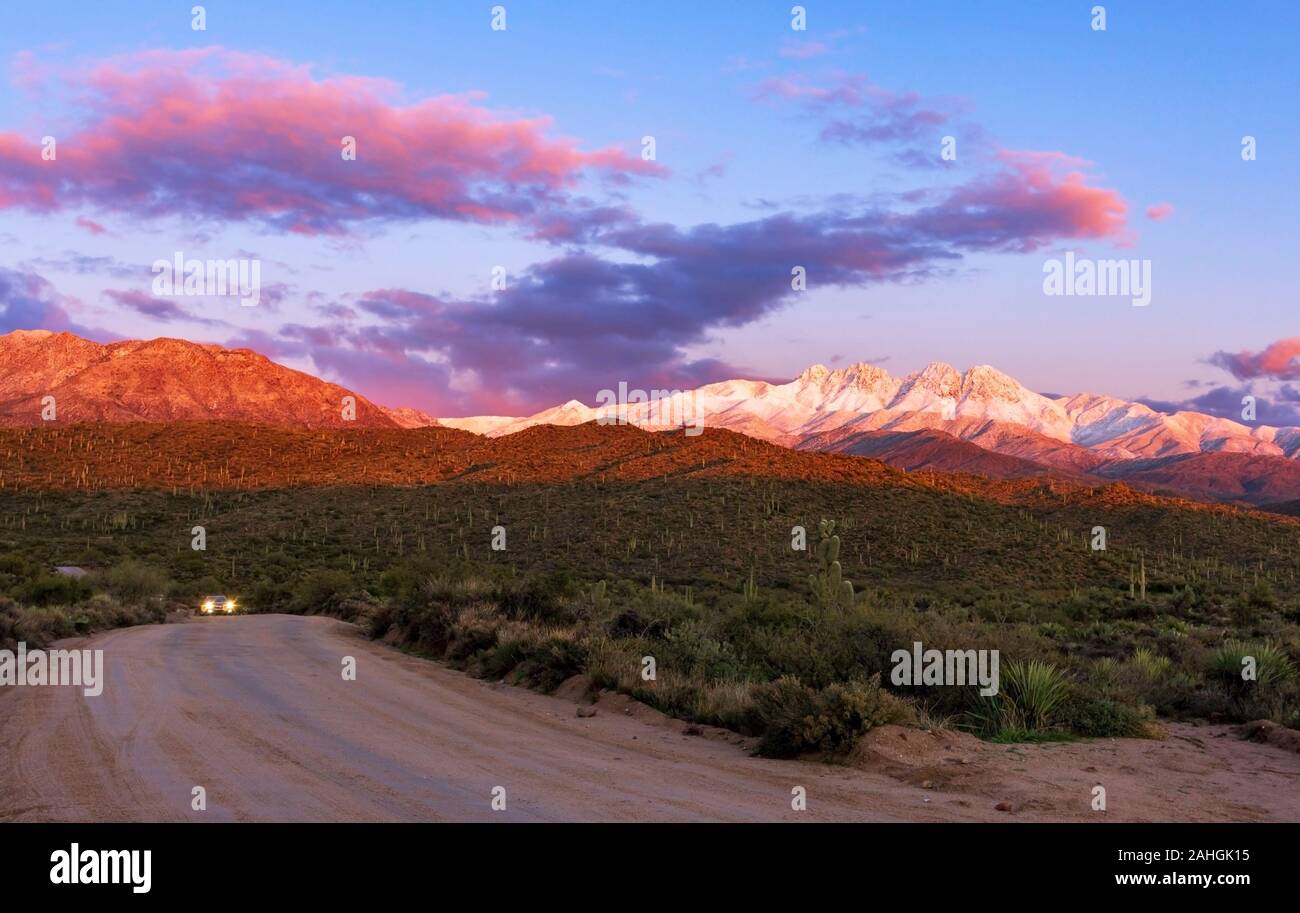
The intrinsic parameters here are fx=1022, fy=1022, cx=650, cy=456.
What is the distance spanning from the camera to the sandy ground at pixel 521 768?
8094 millimetres

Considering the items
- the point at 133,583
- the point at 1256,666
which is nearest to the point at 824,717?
the point at 1256,666

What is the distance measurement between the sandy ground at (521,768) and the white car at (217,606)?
2744 cm

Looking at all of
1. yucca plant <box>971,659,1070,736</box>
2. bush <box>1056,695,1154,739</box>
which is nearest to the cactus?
yucca plant <box>971,659,1070,736</box>

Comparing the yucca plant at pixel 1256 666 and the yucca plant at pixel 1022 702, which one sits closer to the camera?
the yucca plant at pixel 1022 702

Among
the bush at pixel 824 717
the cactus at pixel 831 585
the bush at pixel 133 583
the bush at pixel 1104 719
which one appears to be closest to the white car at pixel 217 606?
the bush at pixel 133 583

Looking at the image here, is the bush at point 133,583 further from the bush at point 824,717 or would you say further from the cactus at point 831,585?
the bush at point 824,717

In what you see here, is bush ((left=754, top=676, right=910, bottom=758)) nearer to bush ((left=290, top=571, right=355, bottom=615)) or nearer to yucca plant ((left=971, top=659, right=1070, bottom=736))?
yucca plant ((left=971, top=659, right=1070, bottom=736))

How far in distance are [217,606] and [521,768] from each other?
35.4 m

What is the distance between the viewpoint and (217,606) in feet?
135

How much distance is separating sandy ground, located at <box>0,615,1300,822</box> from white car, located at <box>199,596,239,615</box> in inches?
1080

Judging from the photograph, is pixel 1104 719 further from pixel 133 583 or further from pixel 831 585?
pixel 133 583

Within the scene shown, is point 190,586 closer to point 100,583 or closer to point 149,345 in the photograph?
point 100,583

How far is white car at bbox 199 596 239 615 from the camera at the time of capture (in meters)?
40.8
